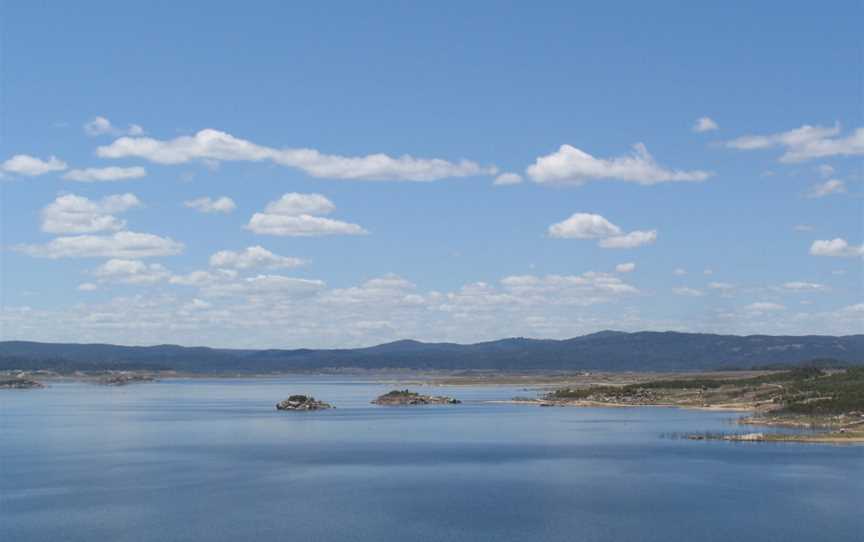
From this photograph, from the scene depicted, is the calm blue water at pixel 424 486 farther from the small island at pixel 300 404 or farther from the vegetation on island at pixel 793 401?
the small island at pixel 300 404

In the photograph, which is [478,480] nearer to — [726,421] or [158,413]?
[726,421]

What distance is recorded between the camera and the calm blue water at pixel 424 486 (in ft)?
212

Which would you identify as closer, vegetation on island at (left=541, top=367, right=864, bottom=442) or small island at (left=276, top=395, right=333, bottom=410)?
vegetation on island at (left=541, top=367, right=864, bottom=442)

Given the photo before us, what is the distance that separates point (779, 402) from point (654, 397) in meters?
41.1

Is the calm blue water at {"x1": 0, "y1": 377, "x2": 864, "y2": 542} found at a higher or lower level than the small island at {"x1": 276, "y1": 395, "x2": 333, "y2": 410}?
lower

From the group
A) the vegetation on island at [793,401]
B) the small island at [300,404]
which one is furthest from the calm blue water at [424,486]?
the small island at [300,404]

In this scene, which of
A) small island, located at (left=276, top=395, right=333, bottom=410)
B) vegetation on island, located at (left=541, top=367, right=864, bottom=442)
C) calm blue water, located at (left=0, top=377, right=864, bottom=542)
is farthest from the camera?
small island, located at (left=276, top=395, right=333, bottom=410)

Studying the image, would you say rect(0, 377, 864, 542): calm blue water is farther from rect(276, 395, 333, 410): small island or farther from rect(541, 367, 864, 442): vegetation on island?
rect(276, 395, 333, 410): small island

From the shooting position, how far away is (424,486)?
3312 inches

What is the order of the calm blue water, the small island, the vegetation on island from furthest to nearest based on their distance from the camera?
1. the small island
2. the vegetation on island
3. the calm blue water

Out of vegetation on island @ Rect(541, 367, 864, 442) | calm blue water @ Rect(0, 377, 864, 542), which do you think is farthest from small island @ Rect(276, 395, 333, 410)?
vegetation on island @ Rect(541, 367, 864, 442)

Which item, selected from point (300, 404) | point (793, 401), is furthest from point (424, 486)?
point (300, 404)

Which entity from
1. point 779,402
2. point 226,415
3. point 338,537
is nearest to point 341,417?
point 226,415

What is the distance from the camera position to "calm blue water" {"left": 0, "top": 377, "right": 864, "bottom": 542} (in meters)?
64.6
